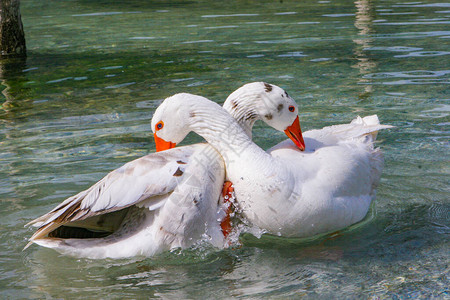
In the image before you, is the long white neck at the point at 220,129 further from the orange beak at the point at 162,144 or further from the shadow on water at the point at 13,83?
the shadow on water at the point at 13,83

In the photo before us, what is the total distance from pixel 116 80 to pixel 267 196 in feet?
18.9

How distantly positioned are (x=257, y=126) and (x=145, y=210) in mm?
3009

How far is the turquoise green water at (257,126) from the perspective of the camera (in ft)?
12.1

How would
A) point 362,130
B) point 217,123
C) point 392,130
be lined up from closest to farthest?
1. point 217,123
2. point 362,130
3. point 392,130

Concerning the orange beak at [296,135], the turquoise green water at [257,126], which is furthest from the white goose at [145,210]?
the orange beak at [296,135]

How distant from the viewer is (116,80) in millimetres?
9102

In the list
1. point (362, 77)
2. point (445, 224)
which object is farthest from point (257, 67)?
point (445, 224)

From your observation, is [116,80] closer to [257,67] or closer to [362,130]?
[257,67]

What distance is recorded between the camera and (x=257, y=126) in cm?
668

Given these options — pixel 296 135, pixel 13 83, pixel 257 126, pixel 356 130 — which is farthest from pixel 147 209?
pixel 13 83

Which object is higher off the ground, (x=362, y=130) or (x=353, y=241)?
(x=362, y=130)

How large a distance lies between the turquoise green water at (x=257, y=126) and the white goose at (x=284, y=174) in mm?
229

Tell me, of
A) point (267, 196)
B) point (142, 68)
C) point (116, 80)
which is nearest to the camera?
point (267, 196)

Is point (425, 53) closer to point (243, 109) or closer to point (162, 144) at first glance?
point (243, 109)
